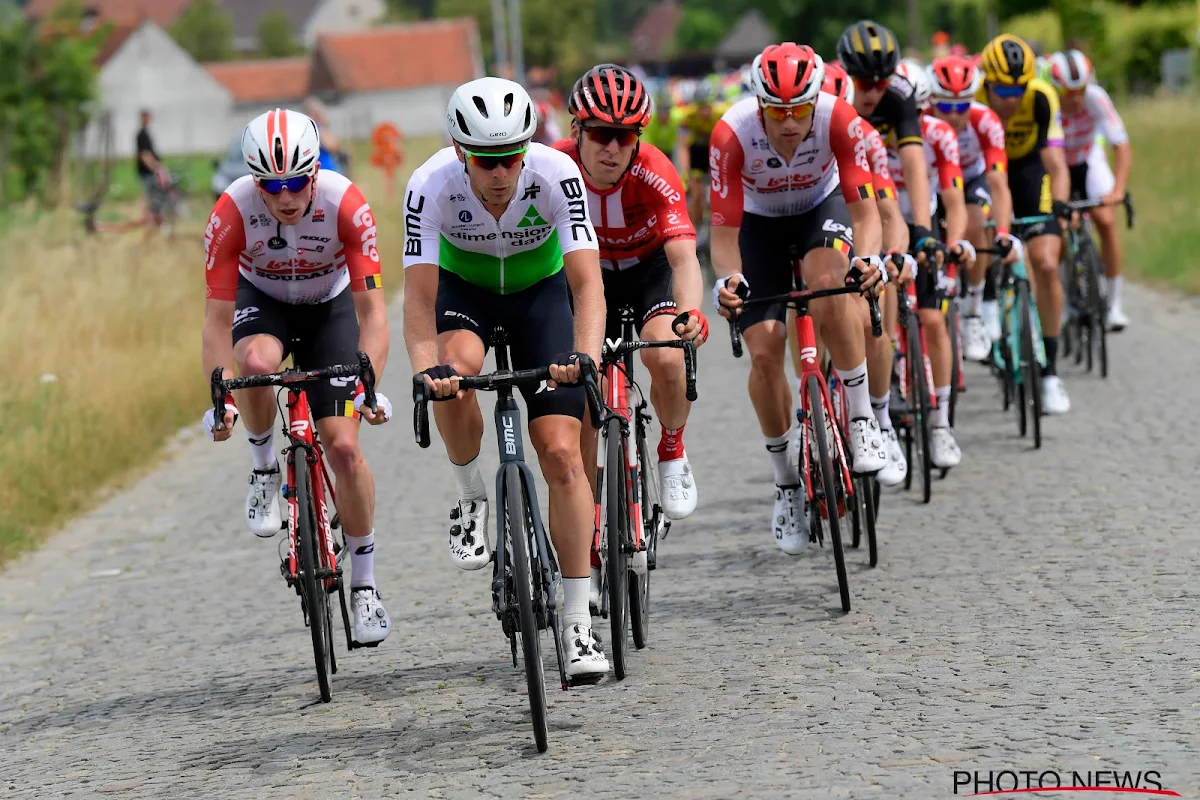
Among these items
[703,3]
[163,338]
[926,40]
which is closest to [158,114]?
[926,40]

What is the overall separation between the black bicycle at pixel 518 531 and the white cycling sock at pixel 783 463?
7.13 feet

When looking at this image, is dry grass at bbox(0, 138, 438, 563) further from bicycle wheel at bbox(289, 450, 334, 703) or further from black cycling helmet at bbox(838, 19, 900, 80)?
black cycling helmet at bbox(838, 19, 900, 80)

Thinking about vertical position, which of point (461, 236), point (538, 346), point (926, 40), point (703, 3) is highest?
point (703, 3)

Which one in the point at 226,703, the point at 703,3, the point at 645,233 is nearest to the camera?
the point at 226,703

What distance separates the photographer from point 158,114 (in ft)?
372

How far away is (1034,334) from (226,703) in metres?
6.12

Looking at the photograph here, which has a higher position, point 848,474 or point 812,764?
point 848,474

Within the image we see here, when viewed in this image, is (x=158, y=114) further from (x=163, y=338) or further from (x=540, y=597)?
(x=540, y=597)

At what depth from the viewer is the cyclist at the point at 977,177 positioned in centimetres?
1116

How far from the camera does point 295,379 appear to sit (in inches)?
269

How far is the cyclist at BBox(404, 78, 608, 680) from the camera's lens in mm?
6109

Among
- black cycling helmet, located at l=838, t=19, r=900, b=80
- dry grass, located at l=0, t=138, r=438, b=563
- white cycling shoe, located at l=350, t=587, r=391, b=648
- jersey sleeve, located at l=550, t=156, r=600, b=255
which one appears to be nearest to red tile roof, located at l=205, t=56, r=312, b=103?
dry grass, located at l=0, t=138, r=438, b=563

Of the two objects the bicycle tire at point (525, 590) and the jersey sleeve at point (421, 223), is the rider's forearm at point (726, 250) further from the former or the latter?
the bicycle tire at point (525, 590)

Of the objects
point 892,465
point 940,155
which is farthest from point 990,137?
point 892,465
